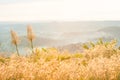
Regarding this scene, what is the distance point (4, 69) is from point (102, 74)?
1.83 meters

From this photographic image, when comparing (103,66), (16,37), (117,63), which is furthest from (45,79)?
(16,37)

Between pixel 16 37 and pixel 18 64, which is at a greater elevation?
pixel 18 64

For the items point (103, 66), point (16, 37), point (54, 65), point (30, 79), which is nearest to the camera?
point (30, 79)

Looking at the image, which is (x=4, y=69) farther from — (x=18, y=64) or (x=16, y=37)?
(x=16, y=37)

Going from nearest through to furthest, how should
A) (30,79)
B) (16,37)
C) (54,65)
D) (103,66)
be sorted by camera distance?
1. (30,79)
2. (103,66)
3. (54,65)
4. (16,37)

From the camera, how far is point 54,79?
7059 millimetres

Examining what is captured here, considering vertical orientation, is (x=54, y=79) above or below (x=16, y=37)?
above

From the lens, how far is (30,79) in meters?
6.94

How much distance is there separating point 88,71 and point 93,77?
0.22 m

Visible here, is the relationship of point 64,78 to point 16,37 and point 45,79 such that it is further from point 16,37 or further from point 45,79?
point 16,37

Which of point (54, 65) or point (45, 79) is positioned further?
point (54, 65)

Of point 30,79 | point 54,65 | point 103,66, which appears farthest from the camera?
point 54,65

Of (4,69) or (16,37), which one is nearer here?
(4,69)

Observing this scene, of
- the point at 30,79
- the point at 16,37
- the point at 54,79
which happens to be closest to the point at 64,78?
the point at 54,79
